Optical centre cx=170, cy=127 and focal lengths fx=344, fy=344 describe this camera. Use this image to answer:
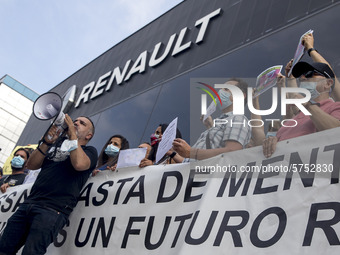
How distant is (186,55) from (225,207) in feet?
15.1

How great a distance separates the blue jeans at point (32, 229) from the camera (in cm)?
237

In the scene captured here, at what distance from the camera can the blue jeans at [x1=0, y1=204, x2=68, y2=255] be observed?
2.37 meters

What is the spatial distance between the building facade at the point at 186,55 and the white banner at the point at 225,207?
5.66 ft

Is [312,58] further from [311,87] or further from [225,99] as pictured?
[225,99]

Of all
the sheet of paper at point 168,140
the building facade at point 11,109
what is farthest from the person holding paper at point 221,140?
the building facade at point 11,109

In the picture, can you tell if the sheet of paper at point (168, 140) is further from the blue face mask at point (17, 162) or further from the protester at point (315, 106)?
the blue face mask at point (17, 162)

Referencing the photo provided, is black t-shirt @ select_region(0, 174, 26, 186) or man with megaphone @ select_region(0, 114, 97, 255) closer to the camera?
man with megaphone @ select_region(0, 114, 97, 255)

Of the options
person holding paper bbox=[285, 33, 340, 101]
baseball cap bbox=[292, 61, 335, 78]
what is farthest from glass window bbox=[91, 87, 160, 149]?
baseball cap bbox=[292, 61, 335, 78]

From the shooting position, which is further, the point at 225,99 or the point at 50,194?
the point at 225,99

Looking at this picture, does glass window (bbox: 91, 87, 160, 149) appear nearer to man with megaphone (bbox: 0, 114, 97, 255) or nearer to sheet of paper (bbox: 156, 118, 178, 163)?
man with megaphone (bbox: 0, 114, 97, 255)

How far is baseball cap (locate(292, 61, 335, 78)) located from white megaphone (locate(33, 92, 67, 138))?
180 cm

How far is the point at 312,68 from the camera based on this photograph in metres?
1.97

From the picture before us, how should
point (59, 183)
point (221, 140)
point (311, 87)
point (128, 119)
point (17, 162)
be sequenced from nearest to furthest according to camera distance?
point (311, 87) < point (221, 140) < point (59, 183) < point (17, 162) < point (128, 119)

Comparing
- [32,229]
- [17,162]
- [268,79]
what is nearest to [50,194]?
[32,229]
